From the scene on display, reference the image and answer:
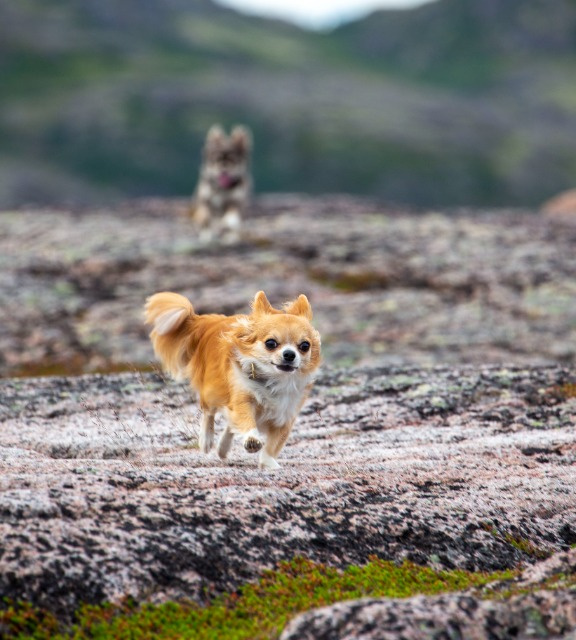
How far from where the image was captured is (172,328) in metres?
17.5

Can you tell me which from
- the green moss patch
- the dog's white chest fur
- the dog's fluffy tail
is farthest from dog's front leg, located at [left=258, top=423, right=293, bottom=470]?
the green moss patch

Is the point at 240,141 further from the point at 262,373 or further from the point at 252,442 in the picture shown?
the point at 252,442

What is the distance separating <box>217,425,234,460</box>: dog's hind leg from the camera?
15446mm

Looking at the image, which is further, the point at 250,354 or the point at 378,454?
the point at 378,454

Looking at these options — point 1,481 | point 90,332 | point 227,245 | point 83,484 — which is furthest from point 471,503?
point 227,245

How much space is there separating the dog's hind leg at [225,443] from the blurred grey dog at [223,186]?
28342mm

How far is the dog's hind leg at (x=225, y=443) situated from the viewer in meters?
15.4

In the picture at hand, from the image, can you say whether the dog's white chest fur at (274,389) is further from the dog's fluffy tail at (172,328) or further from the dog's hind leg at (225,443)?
the dog's fluffy tail at (172,328)

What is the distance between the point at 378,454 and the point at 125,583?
22.6 feet

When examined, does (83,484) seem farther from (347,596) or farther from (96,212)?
(96,212)

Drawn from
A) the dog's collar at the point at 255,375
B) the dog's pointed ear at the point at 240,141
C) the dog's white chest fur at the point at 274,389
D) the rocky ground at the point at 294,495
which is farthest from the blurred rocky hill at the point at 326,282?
the dog's collar at the point at 255,375

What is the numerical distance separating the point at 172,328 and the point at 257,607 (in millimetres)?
7633

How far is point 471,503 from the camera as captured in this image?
45.3ft

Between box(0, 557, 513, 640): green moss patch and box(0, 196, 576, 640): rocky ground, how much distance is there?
0.22 metres
